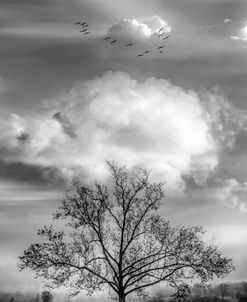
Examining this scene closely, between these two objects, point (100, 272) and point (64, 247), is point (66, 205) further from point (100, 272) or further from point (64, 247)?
point (100, 272)

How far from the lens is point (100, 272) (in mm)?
37906

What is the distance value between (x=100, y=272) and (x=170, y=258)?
5.57m

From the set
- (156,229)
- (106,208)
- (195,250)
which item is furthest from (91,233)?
(195,250)

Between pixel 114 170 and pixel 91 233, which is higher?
Answer: pixel 114 170

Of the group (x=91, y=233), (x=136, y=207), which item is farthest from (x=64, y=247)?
(x=136, y=207)

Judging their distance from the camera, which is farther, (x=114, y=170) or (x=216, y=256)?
(x=114, y=170)

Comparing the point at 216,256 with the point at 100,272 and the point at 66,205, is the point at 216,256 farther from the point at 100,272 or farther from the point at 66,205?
the point at 66,205

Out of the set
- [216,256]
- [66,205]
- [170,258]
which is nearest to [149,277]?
[170,258]

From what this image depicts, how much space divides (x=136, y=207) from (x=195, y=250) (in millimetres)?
5757

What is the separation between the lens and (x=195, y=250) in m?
37.6

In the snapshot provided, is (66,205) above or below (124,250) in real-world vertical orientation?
above

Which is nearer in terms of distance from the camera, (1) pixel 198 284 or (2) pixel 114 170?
(1) pixel 198 284

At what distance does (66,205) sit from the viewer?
128ft

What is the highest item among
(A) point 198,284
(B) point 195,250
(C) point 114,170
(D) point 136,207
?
(C) point 114,170
